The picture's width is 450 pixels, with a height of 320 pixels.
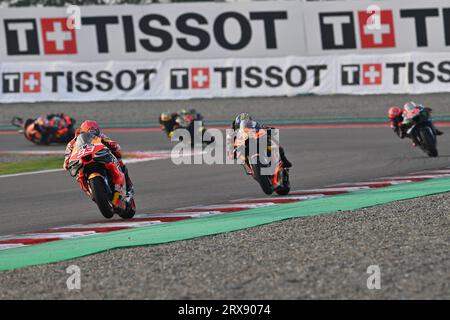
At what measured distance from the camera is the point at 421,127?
18672mm

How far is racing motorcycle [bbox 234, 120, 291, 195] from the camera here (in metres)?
14.2

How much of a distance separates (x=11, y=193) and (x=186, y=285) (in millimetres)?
8354

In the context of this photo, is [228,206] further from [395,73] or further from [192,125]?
[395,73]

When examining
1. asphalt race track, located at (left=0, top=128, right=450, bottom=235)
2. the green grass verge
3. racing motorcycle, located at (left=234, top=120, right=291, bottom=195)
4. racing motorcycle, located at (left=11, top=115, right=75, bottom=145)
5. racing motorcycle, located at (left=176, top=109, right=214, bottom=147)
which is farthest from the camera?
racing motorcycle, located at (left=11, top=115, right=75, bottom=145)

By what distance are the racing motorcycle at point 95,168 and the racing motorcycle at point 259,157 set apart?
229 centimetres

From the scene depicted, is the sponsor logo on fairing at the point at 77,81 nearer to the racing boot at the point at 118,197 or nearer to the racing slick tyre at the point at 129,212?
the racing slick tyre at the point at 129,212

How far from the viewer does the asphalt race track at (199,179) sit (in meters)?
13.7

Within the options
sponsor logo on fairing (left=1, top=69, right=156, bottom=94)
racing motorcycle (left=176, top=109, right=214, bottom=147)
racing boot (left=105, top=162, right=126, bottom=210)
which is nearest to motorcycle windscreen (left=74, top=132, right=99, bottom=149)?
racing boot (left=105, top=162, right=126, bottom=210)

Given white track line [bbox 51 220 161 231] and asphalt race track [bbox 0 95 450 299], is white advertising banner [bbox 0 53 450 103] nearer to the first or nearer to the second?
asphalt race track [bbox 0 95 450 299]

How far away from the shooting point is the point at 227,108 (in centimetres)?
3372

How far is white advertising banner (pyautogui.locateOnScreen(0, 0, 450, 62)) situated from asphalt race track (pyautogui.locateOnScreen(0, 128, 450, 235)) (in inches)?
416

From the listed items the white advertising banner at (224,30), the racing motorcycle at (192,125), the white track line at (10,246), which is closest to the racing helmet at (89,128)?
the white track line at (10,246)
